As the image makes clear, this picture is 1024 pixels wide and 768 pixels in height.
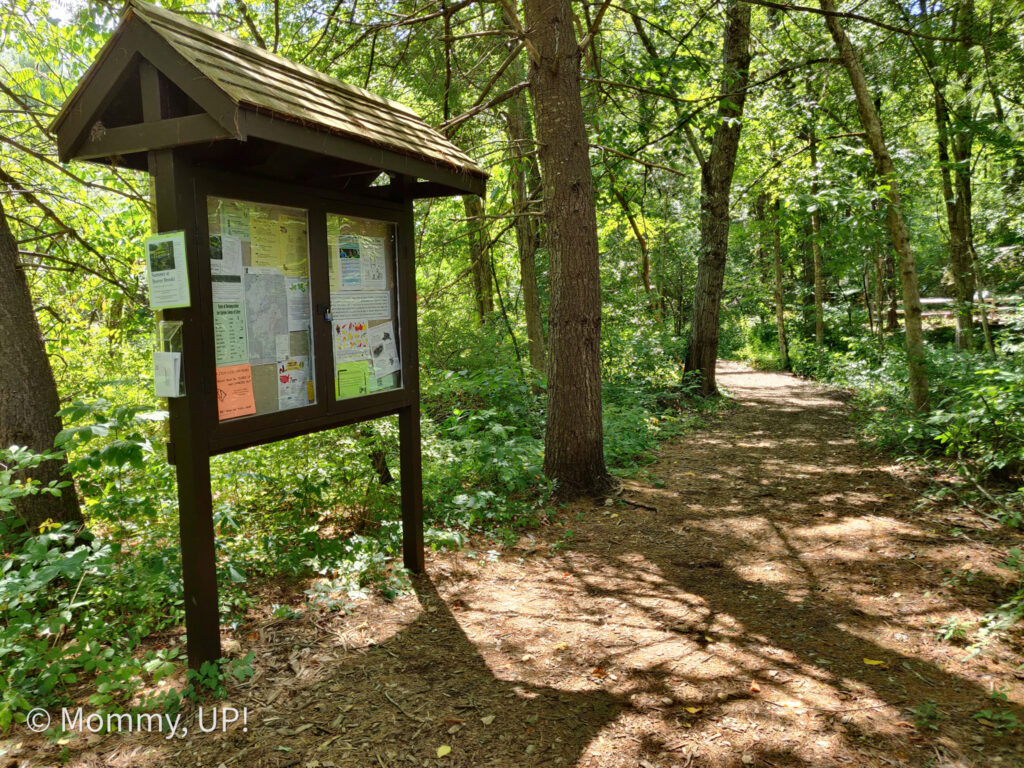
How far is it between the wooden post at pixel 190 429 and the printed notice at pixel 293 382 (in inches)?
20.7

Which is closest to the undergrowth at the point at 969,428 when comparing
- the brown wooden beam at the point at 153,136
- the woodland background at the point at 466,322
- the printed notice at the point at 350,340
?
the woodland background at the point at 466,322

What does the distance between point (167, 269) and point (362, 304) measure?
1.28 metres

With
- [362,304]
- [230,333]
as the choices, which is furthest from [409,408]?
[230,333]

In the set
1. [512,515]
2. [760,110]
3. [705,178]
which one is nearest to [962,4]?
[760,110]

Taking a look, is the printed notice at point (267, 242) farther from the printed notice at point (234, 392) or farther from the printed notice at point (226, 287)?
the printed notice at point (234, 392)

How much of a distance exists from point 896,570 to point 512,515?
307 centimetres

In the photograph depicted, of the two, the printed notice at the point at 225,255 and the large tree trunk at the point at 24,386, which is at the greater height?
the printed notice at the point at 225,255

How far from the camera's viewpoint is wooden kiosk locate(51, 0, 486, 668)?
2779 millimetres

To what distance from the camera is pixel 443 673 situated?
10.7ft

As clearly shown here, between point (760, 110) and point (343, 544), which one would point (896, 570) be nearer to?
point (343, 544)

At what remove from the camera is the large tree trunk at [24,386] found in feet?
13.3

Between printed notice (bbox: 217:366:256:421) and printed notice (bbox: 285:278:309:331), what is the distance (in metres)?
0.42

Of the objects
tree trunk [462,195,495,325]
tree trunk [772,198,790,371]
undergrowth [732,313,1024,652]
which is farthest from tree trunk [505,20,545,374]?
tree trunk [772,198,790,371]

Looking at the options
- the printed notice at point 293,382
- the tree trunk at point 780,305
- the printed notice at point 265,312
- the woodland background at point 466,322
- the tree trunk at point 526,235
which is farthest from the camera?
the tree trunk at point 780,305
